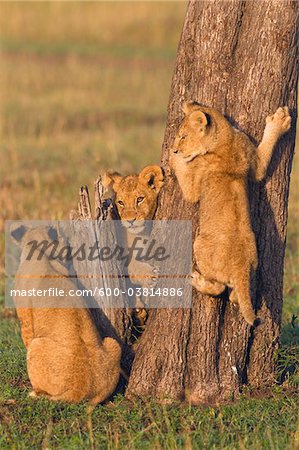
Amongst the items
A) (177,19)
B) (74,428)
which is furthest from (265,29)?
(177,19)

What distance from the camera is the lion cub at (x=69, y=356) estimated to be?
5.65 metres

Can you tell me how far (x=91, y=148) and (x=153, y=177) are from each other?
8614 mm

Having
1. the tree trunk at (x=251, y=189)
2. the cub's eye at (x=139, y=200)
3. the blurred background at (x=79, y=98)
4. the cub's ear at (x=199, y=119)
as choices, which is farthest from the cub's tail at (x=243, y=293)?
the blurred background at (x=79, y=98)

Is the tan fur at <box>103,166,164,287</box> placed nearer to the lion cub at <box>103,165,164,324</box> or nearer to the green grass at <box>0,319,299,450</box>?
the lion cub at <box>103,165,164,324</box>

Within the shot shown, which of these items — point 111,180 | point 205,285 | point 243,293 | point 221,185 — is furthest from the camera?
point 111,180

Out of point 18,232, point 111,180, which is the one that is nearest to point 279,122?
point 111,180

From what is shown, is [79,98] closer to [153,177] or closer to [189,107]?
[153,177]

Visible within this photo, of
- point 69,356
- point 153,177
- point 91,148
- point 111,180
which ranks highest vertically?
point 153,177

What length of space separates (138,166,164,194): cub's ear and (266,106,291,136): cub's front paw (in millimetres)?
797

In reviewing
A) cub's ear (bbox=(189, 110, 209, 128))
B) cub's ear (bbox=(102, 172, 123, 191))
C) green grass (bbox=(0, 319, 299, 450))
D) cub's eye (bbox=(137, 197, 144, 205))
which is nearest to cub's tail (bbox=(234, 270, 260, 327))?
green grass (bbox=(0, 319, 299, 450))

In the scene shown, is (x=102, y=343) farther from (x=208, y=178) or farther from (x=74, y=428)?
(x=208, y=178)

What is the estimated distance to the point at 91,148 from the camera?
14.7 metres

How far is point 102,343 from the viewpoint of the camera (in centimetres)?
584

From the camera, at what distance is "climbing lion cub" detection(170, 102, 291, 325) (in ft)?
17.5
